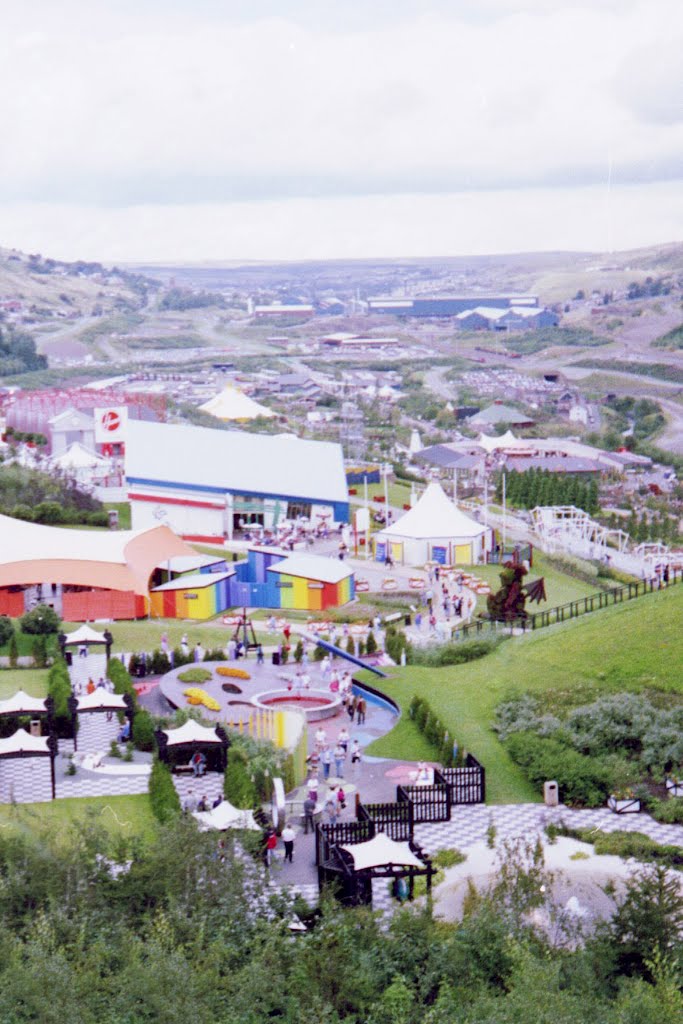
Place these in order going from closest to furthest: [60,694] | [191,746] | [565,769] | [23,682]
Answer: [565,769], [191,746], [60,694], [23,682]

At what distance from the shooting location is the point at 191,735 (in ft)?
50.0

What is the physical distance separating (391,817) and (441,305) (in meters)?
139

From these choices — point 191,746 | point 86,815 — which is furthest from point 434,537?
point 86,815

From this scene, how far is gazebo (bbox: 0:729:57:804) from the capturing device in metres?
14.7

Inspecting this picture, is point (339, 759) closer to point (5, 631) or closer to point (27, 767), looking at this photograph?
point (27, 767)

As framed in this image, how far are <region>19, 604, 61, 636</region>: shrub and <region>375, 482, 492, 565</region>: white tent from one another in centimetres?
820

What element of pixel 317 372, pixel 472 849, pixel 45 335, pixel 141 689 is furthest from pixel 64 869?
pixel 45 335

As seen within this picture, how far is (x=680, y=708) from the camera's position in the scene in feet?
52.8

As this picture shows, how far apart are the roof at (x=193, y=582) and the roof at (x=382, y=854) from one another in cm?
1117

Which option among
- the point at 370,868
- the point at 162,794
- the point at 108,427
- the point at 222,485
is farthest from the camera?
the point at 108,427

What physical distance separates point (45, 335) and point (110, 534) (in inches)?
3386

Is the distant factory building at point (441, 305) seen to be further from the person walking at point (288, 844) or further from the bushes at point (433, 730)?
the person walking at point (288, 844)

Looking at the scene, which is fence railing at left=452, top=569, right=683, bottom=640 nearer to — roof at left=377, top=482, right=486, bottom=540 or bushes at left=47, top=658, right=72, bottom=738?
roof at left=377, top=482, right=486, bottom=540

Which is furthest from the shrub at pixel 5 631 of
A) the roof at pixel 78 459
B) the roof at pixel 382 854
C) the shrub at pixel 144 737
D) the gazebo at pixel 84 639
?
the roof at pixel 78 459
